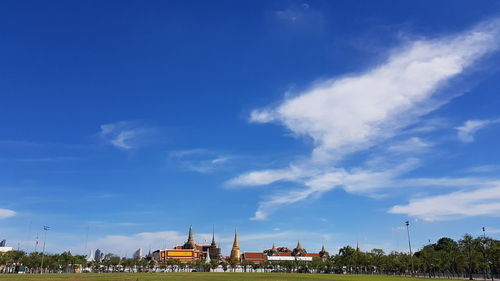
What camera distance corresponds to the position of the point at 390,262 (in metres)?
150

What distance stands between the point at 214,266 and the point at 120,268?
149 ft

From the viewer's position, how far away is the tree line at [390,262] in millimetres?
109250

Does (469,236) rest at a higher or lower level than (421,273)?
higher

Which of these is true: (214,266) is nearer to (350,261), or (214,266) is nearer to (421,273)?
(350,261)

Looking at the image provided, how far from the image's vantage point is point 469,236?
107 metres

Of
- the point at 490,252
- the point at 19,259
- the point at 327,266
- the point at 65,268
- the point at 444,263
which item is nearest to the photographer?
the point at 490,252

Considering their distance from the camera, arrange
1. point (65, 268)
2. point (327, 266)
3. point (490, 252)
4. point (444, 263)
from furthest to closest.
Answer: point (327, 266) < point (65, 268) < point (444, 263) < point (490, 252)

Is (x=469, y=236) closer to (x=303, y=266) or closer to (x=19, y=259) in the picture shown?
(x=303, y=266)

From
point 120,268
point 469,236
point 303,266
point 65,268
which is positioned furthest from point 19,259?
point 469,236

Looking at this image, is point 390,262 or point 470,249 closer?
point 470,249

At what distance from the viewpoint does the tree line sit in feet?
358

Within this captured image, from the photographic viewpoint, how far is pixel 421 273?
5989 inches

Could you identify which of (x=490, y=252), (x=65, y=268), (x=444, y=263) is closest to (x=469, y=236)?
(x=490, y=252)

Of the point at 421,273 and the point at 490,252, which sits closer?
the point at 490,252
